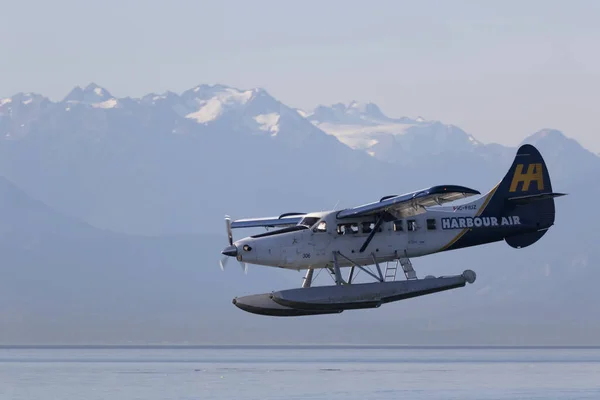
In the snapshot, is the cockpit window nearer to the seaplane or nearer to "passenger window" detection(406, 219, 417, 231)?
the seaplane

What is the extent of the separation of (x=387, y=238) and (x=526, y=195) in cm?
647

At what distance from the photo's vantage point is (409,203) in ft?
191

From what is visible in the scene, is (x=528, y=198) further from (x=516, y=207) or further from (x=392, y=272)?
(x=392, y=272)

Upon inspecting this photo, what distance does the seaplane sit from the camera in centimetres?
5831

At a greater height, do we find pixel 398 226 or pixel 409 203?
pixel 409 203

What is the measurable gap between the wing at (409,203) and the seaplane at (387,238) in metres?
0.04

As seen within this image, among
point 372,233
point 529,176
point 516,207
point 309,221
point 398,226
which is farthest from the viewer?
point 516,207

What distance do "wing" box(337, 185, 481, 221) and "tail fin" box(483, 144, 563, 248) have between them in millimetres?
4142

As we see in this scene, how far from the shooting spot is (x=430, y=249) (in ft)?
200

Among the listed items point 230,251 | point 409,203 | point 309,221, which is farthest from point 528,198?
point 230,251

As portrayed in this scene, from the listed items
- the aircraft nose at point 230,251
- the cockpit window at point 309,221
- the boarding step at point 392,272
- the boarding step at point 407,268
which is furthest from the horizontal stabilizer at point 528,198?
the aircraft nose at point 230,251
